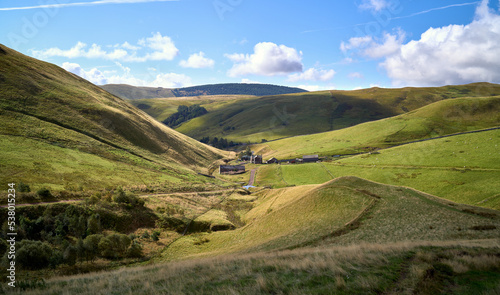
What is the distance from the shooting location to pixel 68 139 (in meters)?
67.8

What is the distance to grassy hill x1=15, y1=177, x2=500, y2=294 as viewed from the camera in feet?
36.9

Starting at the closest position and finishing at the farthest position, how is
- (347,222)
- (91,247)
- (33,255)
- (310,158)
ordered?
(33,255) → (91,247) → (347,222) → (310,158)

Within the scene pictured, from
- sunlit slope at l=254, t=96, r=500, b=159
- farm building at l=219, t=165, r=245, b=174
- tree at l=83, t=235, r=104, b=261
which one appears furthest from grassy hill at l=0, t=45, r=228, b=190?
sunlit slope at l=254, t=96, r=500, b=159

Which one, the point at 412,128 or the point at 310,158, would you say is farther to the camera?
the point at 412,128

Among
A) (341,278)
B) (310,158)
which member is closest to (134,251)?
(341,278)

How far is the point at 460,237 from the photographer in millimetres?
23547

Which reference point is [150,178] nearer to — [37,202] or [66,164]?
[66,164]

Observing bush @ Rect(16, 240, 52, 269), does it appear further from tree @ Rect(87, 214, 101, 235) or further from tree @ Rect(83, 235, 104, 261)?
tree @ Rect(87, 214, 101, 235)

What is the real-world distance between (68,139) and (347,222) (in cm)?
7441

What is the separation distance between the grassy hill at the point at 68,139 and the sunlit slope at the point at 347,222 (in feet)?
103

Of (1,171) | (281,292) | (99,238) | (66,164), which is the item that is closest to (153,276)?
(281,292)

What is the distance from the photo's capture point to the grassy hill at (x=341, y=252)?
36.9ft

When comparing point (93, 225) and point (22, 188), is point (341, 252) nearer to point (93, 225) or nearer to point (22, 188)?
point (93, 225)

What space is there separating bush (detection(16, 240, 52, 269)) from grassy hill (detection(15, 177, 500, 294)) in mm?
11716
